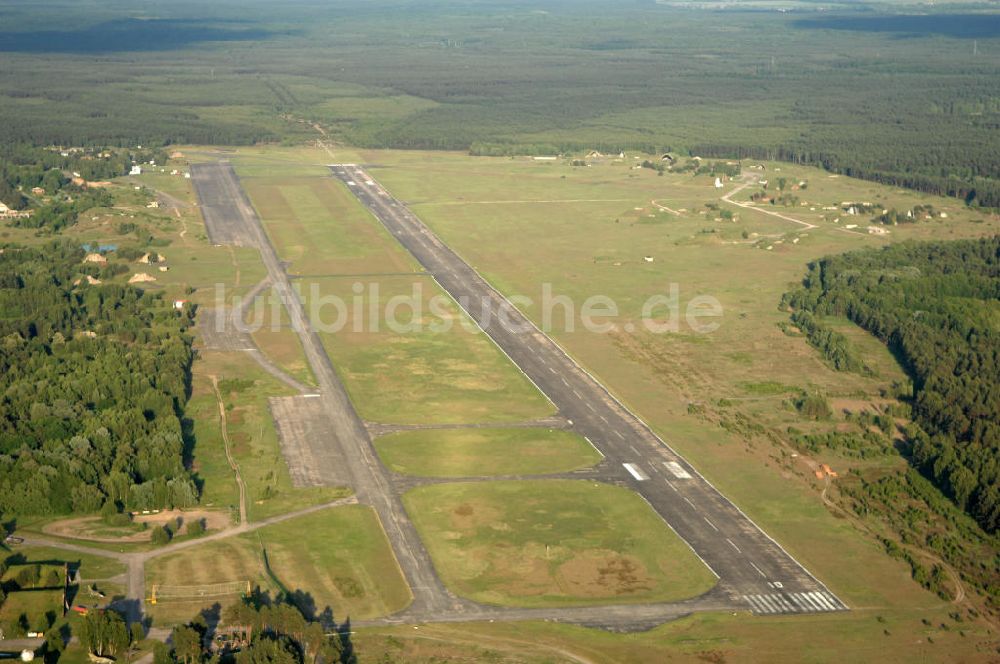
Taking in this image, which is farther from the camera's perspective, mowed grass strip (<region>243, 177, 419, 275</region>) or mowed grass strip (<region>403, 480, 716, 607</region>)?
mowed grass strip (<region>243, 177, 419, 275</region>)

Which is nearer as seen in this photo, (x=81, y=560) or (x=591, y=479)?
(x=81, y=560)

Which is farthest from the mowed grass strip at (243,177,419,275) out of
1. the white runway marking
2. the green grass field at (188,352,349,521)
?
the white runway marking

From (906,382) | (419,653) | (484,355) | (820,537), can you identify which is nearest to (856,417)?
(906,382)

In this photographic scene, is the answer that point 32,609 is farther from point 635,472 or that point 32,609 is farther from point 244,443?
point 635,472

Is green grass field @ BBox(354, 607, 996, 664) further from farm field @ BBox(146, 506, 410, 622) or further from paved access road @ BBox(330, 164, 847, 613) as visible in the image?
farm field @ BBox(146, 506, 410, 622)

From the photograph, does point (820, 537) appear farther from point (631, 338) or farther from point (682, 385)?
point (631, 338)

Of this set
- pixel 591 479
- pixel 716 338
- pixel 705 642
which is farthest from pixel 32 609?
pixel 716 338

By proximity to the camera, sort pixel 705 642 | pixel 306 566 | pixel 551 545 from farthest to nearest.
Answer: pixel 551 545 < pixel 306 566 < pixel 705 642
